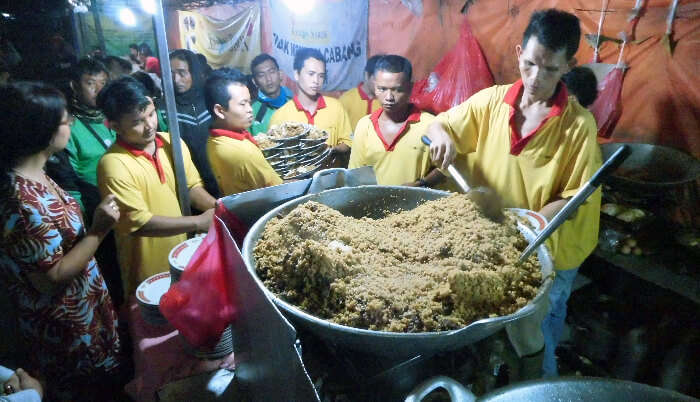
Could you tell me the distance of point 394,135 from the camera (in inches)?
118

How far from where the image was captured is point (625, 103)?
10.8 ft

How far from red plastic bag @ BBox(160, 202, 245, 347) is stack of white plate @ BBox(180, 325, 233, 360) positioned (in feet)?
0.52

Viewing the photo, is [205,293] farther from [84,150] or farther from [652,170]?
[652,170]

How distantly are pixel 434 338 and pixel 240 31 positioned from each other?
699cm

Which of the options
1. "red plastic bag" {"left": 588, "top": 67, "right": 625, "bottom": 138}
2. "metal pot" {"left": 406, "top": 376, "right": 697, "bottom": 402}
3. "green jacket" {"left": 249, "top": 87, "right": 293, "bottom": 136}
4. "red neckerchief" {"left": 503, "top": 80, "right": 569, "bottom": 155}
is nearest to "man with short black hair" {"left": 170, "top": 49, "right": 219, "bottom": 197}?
"green jacket" {"left": 249, "top": 87, "right": 293, "bottom": 136}

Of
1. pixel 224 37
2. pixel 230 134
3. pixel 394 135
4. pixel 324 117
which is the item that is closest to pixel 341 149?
pixel 324 117

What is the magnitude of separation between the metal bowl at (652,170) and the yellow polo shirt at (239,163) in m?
2.53

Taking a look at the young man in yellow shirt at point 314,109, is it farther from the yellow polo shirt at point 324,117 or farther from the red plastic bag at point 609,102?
the red plastic bag at point 609,102

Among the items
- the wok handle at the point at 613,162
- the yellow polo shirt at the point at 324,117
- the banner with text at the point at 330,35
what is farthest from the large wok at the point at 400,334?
the banner with text at the point at 330,35

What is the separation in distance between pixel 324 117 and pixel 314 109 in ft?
0.47

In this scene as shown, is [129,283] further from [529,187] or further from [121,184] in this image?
[529,187]

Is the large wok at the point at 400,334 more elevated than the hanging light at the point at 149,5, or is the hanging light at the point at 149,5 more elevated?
the hanging light at the point at 149,5

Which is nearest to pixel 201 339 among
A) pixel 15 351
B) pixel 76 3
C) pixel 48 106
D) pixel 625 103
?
pixel 48 106

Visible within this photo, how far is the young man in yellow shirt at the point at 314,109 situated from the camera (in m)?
4.05
